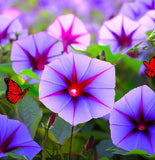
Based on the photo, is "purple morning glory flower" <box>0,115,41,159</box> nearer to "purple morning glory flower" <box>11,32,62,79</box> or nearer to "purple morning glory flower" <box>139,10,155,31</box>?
"purple morning glory flower" <box>11,32,62,79</box>

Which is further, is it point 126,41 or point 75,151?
point 126,41

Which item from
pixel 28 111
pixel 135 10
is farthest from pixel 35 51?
pixel 135 10

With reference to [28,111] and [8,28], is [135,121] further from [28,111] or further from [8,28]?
[8,28]

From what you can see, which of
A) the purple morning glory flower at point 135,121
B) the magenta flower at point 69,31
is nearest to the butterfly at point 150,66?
the purple morning glory flower at point 135,121

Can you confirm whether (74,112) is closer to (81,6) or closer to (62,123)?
(62,123)

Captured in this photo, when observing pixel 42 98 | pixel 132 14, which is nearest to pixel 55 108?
pixel 42 98
